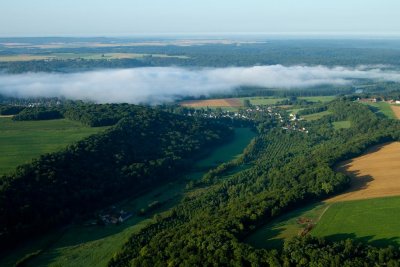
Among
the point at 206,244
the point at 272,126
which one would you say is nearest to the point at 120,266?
the point at 206,244

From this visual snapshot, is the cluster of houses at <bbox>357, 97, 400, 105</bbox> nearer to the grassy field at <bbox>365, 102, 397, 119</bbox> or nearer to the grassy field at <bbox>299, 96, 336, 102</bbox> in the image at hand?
the grassy field at <bbox>365, 102, 397, 119</bbox>

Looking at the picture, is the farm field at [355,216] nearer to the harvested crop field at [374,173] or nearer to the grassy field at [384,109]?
the harvested crop field at [374,173]

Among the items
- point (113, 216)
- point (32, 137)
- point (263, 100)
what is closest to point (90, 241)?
point (113, 216)

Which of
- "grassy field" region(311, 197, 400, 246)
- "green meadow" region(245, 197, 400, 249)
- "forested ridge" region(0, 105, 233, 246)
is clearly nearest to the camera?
Result: "green meadow" region(245, 197, 400, 249)

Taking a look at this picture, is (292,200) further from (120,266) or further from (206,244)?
(120,266)

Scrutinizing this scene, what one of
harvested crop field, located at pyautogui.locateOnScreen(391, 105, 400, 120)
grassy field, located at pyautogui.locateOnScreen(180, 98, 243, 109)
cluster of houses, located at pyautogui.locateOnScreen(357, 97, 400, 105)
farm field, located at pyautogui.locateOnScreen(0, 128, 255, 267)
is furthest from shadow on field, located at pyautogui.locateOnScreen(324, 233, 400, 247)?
grassy field, located at pyautogui.locateOnScreen(180, 98, 243, 109)

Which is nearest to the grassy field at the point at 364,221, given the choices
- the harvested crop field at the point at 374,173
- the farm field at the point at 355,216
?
the farm field at the point at 355,216

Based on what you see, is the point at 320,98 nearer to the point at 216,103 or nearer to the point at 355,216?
the point at 216,103
